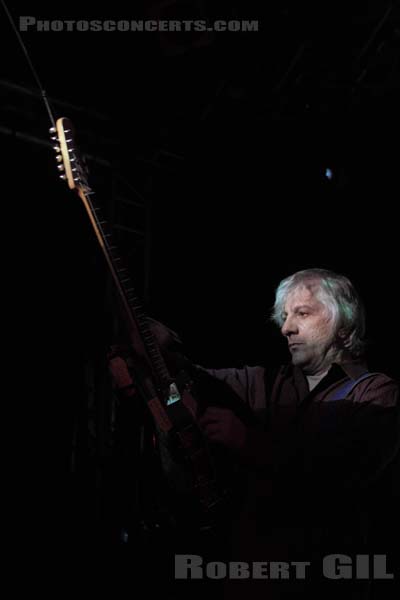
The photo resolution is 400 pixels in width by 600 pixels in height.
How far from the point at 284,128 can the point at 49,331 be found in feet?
7.36

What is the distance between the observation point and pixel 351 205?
520cm

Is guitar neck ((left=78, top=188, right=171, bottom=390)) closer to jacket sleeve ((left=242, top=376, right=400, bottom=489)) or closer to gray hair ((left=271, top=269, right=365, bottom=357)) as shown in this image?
jacket sleeve ((left=242, top=376, right=400, bottom=489))

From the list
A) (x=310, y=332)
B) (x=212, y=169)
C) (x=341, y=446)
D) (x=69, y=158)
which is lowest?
(x=341, y=446)

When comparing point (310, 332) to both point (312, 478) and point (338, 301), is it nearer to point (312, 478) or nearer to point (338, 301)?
point (338, 301)

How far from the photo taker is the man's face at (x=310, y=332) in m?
3.01

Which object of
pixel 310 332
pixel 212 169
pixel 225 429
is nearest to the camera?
pixel 225 429

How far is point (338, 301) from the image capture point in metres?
3.13

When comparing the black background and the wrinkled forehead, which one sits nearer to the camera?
the wrinkled forehead

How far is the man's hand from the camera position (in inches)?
100

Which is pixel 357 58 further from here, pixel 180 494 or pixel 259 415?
Answer: pixel 180 494

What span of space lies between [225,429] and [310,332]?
0.72 metres

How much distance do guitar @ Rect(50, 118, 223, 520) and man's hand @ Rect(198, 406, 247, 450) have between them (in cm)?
6

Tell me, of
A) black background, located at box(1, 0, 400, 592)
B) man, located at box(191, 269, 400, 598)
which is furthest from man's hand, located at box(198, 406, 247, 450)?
black background, located at box(1, 0, 400, 592)

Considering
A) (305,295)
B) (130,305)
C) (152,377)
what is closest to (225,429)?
(152,377)
